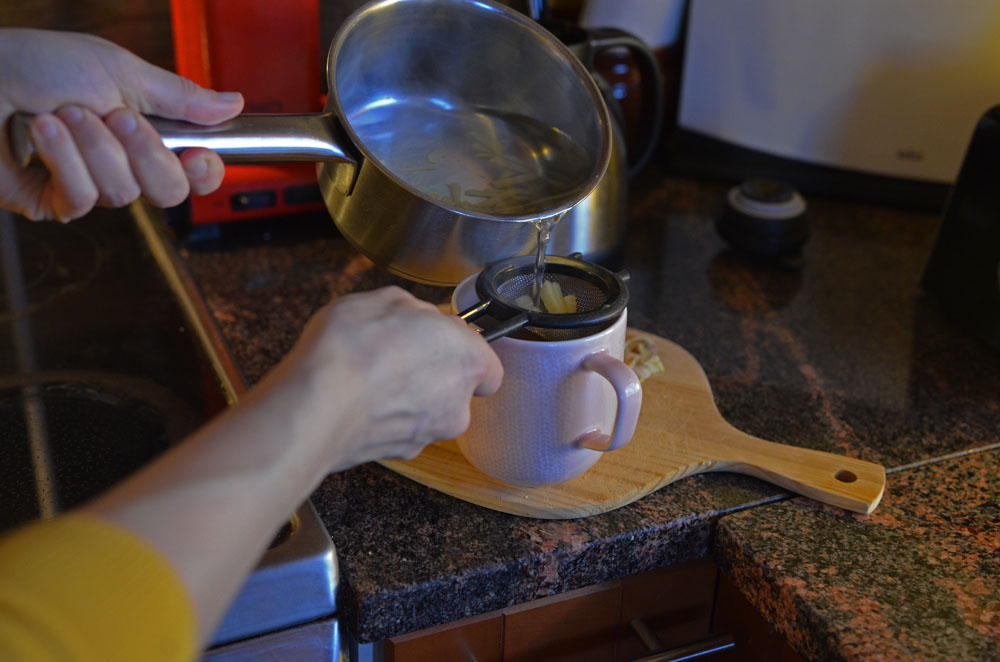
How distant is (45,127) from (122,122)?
1.8 inches

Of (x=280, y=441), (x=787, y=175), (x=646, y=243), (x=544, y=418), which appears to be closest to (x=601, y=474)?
(x=544, y=418)

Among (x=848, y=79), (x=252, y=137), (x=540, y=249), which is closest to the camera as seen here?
(x=252, y=137)

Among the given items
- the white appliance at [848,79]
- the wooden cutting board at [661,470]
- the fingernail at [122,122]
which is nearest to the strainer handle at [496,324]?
the wooden cutting board at [661,470]

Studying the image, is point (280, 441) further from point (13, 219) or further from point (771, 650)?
point (13, 219)

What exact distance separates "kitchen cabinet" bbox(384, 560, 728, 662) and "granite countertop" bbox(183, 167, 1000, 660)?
0.03m

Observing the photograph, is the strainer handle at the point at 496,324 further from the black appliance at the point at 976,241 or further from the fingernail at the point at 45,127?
the black appliance at the point at 976,241

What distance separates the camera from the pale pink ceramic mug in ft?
2.16

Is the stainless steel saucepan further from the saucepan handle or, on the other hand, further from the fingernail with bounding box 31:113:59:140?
the fingernail with bounding box 31:113:59:140

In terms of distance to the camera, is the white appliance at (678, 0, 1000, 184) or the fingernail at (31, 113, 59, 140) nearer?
the fingernail at (31, 113, 59, 140)

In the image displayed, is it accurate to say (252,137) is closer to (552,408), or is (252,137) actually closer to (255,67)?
(552,408)

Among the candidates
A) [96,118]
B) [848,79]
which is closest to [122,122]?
[96,118]

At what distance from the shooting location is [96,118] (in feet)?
1.95

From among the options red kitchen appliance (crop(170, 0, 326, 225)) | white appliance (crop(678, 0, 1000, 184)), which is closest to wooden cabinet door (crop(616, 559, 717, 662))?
red kitchen appliance (crop(170, 0, 326, 225))

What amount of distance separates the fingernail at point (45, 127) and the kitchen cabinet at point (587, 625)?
41 cm
